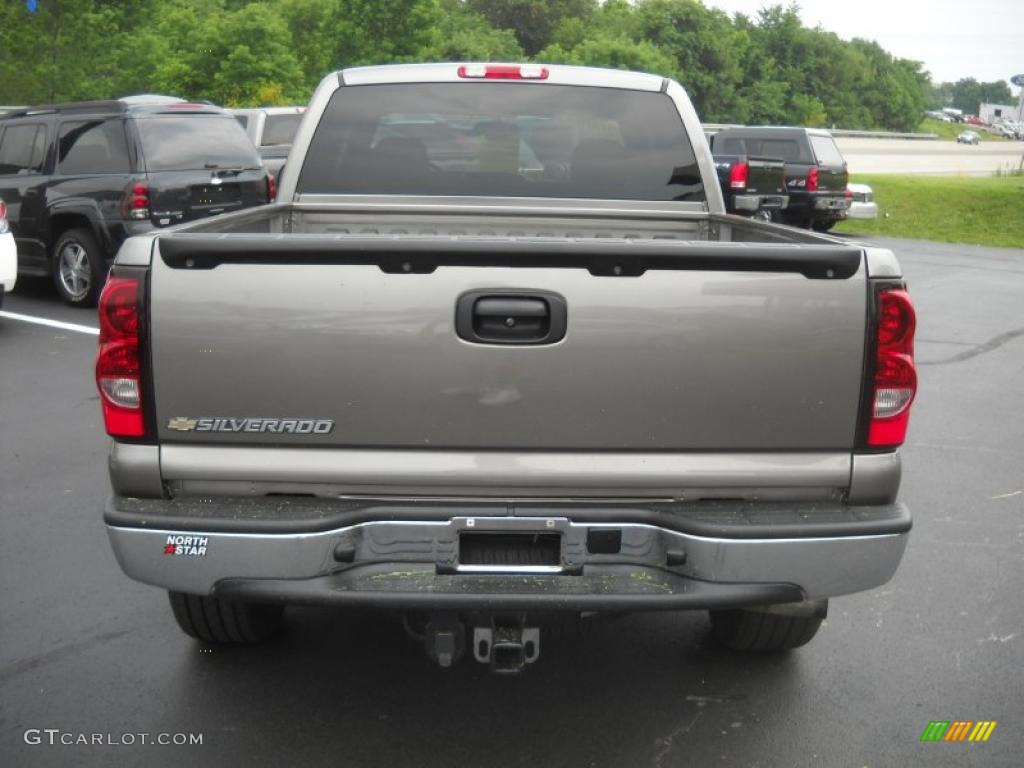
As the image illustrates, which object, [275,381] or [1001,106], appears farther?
[1001,106]

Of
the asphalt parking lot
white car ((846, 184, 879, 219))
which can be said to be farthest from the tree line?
the asphalt parking lot

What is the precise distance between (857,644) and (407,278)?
2.35 metres

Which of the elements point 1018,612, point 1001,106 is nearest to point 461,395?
point 1018,612

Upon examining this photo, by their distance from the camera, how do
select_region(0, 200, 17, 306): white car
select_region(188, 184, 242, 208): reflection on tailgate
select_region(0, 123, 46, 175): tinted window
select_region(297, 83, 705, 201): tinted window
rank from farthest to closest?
1. select_region(0, 123, 46, 175): tinted window
2. select_region(188, 184, 242, 208): reflection on tailgate
3. select_region(0, 200, 17, 306): white car
4. select_region(297, 83, 705, 201): tinted window

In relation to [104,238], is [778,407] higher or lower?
higher

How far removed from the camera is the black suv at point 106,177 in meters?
11.7

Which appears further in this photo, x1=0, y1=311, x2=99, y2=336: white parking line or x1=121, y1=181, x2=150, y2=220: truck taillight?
x1=121, y1=181, x2=150, y2=220: truck taillight

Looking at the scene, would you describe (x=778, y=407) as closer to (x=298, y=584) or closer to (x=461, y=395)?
(x=461, y=395)

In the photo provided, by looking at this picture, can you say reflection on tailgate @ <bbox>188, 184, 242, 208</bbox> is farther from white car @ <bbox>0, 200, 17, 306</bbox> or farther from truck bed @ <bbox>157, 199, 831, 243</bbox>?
truck bed @ <bbox>157, 199, 831, 243</bbox>

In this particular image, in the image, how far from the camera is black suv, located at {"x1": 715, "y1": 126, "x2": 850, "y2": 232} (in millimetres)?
21641

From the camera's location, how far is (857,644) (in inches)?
177

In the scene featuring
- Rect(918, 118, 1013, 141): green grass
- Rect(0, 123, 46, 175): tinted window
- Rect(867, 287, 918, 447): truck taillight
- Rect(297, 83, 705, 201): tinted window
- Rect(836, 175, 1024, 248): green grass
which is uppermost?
Rect(297, 83, 705, 201): tinted window

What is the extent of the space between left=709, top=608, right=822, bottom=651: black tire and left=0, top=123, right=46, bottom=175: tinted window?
10.3m

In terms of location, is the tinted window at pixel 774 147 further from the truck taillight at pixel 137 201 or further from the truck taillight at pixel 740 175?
the truck taillight at pixel 137 201
